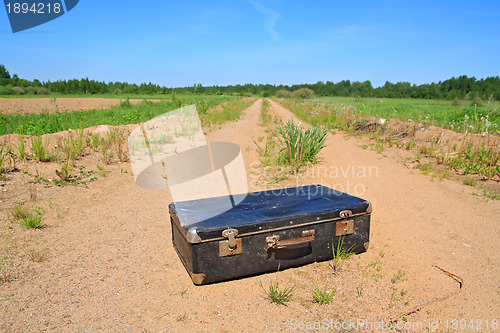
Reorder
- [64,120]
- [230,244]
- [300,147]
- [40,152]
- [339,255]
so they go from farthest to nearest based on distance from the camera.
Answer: [64,120] < [300,147] < [40,152] < [339,255] < [230,244]

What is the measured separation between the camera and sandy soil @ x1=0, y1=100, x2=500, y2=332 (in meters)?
2.11

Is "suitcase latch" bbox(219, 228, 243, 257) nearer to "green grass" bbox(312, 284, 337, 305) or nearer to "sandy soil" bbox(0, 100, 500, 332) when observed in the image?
"sandy soil" bbox(0, 100, 500, 332)

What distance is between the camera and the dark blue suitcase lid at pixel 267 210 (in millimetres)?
2453

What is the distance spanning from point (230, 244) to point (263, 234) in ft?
0.99

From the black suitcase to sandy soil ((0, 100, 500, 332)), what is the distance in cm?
14

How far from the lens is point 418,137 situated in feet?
29.3

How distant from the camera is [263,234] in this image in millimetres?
2518

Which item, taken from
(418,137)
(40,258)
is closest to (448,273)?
(40,258)

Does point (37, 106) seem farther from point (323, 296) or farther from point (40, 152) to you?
point (323, 296)

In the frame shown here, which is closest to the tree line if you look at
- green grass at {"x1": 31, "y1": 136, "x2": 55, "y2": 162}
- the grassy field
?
the grassy field

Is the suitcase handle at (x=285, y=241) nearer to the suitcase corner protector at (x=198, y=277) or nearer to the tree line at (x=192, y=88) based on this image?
the suitcase corner protector at (x=198, y=277)

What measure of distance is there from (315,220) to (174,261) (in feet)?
4.61

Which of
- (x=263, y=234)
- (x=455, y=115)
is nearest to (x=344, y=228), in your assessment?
(x=263, y=234)

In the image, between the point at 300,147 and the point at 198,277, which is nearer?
the point at 198,277
